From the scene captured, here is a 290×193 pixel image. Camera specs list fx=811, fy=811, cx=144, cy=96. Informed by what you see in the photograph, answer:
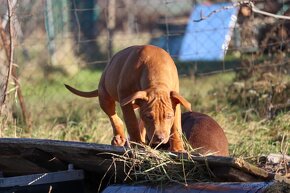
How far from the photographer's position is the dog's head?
549 cm

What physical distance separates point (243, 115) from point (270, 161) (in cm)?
Result: 246

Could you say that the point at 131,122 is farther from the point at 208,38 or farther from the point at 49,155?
the point at 208,38

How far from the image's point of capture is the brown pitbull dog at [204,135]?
5781mm

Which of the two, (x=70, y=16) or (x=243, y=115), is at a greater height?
(x=70, y=16)

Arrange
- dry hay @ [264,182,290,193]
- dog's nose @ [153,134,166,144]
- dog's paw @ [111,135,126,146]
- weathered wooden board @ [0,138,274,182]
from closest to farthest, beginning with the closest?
dry hay @ [264,182,290,193]
weathered wooden board @ [0,138,274,182]
dog's nose @ [153,134,166,144]
dog's paw @ [111,135,126,146]

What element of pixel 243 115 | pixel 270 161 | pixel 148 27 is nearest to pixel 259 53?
pixel 243 115

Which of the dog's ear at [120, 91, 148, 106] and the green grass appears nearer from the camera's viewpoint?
the dog's ear at [120, 91, 148, 106]

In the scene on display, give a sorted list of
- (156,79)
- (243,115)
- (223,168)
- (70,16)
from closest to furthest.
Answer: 1. (223,168)
2. (156,79)
3. (243,115)
4. (70,16)

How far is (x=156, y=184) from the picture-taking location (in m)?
4.50

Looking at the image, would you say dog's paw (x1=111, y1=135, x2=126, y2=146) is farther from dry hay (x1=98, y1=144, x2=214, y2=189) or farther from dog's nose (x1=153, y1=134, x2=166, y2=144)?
dry hay (x1=98, y1=144, x2=214, y2=189)

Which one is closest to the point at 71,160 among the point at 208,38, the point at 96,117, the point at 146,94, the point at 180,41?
the point at 146,94

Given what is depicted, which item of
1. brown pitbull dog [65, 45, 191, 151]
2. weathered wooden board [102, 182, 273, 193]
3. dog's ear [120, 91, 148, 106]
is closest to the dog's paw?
brown pitbull dog [65, 45, 191, 151]

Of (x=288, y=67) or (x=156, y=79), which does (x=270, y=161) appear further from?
(x=288, y=67)

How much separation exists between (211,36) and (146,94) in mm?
5560
